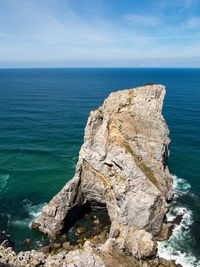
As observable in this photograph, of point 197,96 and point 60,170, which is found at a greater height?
point 197,96

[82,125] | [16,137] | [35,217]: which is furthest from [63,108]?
[35,217]

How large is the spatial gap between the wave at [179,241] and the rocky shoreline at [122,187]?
109 centimetres

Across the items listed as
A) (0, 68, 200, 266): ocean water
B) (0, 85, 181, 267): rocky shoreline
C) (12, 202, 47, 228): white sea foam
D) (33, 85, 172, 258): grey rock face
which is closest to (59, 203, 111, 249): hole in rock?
(0, 85, 181, 267): rocky shoreline

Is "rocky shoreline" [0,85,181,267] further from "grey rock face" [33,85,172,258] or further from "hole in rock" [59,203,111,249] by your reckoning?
"hole in rock" [59,203,111,249]

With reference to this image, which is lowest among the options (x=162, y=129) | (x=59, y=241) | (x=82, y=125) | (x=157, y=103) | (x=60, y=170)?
(x=59, y=241)

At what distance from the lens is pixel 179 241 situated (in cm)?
3444

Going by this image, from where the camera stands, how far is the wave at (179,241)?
31406 mm

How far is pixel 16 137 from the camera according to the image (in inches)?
2879

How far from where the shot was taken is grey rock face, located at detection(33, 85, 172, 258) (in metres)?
31.0

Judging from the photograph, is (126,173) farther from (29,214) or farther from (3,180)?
(3,180)

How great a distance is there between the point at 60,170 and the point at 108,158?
23.5m

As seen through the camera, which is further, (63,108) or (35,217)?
(63,108)

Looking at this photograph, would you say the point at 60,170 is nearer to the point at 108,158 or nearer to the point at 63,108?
the point at 108,158

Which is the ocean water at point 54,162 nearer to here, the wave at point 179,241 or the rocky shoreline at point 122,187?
the wave at point 179,241
